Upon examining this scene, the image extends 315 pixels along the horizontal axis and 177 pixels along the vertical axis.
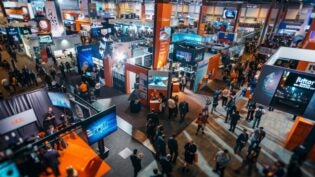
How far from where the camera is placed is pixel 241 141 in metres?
7.02

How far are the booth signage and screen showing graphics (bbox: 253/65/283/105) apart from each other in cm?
946

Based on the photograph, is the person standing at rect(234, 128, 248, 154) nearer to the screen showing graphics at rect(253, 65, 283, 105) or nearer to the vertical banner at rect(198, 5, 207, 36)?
the screen showing graphics at rect(253, 65, 283, 105)

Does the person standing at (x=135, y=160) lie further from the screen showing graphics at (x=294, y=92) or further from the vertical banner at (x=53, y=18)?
the vertical banner at (x=53, y=18)

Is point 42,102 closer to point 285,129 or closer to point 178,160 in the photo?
point 178,160

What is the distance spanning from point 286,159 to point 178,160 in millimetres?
4364

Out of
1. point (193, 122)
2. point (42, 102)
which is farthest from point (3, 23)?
point (193, 122)

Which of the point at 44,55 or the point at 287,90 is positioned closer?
the point at 287,90

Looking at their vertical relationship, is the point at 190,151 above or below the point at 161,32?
below

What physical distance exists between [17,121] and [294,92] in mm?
10659

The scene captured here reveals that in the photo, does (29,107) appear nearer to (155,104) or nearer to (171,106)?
(155,104)

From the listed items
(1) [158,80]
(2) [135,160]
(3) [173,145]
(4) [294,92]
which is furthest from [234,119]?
(2) [135,160]

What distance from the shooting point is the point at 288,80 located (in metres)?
6.30

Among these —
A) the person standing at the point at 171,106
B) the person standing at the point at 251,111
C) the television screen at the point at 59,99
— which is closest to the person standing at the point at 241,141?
the person standing at the point at 251,111

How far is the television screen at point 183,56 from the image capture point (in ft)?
40.7
